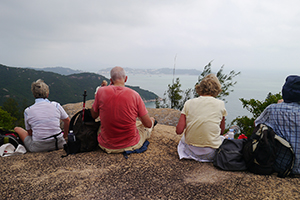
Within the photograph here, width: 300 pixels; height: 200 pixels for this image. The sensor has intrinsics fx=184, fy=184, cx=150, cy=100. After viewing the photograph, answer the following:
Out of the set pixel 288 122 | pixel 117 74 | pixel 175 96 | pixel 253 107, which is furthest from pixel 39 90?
pixel 175 96

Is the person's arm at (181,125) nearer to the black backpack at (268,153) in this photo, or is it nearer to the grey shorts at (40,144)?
the black backpack at (268,153)

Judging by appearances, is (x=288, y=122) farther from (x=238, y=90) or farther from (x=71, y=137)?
(x=238, y=90)

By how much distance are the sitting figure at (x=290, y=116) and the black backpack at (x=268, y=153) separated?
91 millimetres

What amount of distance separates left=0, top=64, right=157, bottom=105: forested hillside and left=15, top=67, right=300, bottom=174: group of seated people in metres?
46.3

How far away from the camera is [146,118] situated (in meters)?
3.12

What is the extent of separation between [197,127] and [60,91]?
6359cm

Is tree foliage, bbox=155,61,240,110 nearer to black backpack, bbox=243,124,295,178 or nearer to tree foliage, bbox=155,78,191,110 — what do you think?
tree foliage, bbox=155,78,191,110

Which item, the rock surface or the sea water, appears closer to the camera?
the rock surface

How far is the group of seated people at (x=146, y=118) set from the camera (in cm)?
246

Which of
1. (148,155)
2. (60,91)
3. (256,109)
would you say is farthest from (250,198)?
(60,91)

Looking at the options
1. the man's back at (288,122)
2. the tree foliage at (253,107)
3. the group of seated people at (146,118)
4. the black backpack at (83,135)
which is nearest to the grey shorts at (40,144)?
the group of seated people at (146,118)

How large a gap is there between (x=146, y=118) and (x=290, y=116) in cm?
203

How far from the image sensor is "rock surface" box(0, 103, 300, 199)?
211 centimetres

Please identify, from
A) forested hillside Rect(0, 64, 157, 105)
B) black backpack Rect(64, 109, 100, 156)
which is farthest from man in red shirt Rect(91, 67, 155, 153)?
forested hillside Rect(0, 64, 157, 105)
